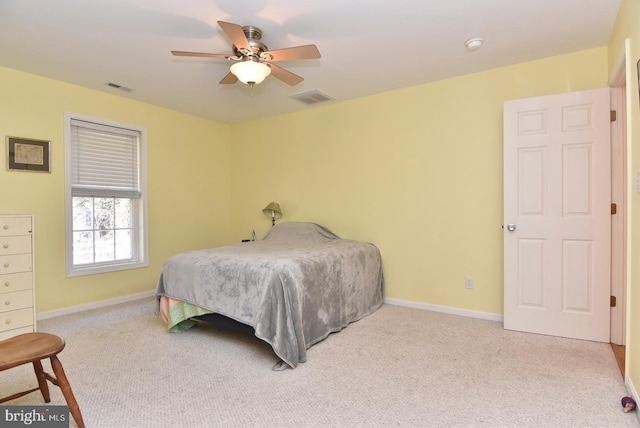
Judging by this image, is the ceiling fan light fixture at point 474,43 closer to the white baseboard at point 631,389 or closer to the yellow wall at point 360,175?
the yellow wall at point 360,175

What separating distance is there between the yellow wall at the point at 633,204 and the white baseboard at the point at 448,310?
1.29m

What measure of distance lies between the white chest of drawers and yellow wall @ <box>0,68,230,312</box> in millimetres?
600

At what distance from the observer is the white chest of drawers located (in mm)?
2775

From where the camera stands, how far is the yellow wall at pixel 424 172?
3295 mm

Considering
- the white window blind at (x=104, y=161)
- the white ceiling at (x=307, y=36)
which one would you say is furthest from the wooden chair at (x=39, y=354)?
the white window blind at (x=104, y=161)

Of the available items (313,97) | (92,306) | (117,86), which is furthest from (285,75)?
(92,306)

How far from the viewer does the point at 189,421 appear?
176 cm

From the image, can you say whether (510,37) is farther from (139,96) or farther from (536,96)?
(139,96)

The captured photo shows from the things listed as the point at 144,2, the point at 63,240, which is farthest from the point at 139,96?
the point at 144,2

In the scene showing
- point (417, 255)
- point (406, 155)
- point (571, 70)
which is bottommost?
point (417, 255)

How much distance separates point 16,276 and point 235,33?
2.67 m

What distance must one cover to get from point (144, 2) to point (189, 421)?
252cm

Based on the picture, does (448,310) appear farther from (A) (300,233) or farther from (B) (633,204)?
(B) (633,204)

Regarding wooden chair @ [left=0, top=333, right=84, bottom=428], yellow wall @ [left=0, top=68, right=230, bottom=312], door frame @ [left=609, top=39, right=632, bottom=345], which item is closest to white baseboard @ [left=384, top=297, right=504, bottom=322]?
door frame @ [left=609, top=39, right=632, bottom=345]
